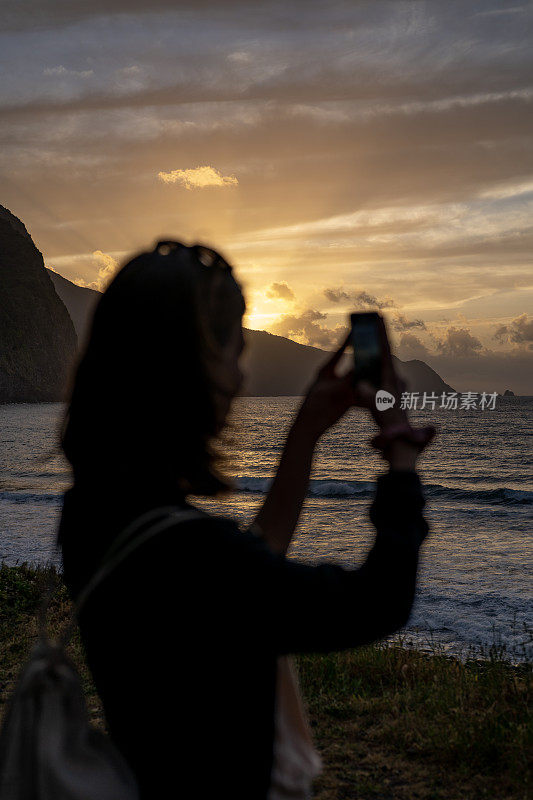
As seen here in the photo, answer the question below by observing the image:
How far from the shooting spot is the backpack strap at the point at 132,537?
115 cm

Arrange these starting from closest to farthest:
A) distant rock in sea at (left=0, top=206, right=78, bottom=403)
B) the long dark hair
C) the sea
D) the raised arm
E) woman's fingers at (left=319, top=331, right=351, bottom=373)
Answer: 1. the raised arm
2. the long dark hair
3. woman's fingers at (left=319, top=331, right=351, bottom=373)
4. the sea
5. distant rock in sea at (left=0, top=206, right=78, bottom=403)

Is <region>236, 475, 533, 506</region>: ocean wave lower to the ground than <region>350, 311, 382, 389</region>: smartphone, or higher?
lower

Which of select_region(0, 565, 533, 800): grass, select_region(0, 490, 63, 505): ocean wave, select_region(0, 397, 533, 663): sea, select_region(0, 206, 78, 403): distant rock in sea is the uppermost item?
select_region(0, 206, 78, 403): distant rock in sea

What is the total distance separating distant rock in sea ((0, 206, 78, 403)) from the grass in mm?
109438

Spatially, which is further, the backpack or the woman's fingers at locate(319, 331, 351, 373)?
the woman's fingers at locate(319, 331, 351, 373)

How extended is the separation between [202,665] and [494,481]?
32605mm

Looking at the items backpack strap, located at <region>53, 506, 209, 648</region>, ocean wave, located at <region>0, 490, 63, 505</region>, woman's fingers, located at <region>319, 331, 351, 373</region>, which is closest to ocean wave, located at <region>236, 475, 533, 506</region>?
ocean wave, located at <region>0, 490, 63, 505</region>

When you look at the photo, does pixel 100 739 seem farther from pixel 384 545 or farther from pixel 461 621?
pixel 461 621

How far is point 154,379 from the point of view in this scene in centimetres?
130

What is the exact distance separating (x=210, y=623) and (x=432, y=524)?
18585 millimetres

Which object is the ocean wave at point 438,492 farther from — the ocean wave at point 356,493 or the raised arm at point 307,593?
the raised arm at point 307,593

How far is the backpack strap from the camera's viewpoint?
1.15 metres

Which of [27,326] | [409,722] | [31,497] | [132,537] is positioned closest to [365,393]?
[132,537]

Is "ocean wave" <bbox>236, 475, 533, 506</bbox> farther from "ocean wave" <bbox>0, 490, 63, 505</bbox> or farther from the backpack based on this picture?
the backpack
